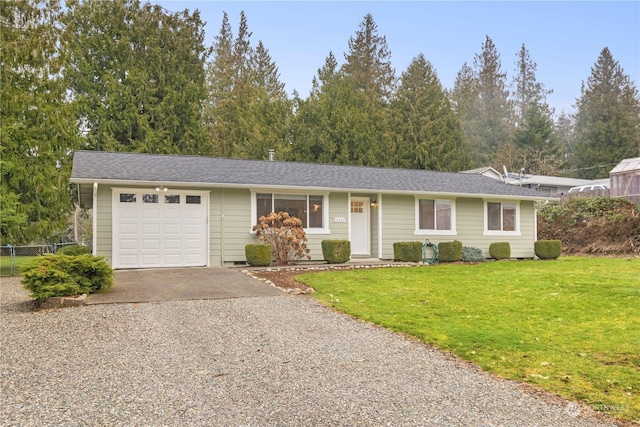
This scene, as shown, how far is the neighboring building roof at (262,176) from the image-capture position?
12.1 m

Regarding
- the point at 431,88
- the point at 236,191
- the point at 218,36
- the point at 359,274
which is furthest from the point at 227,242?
the point at 218,36

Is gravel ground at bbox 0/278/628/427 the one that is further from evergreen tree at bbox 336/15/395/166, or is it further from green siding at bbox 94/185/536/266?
evergreen tree at bbox 336/15/395/166

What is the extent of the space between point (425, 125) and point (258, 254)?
2182cm

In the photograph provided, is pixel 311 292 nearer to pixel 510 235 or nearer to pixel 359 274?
pixel 359 274

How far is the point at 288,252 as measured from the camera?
12.9 metres

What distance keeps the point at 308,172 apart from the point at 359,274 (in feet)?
17.9

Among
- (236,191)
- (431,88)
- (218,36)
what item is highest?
(218,36)

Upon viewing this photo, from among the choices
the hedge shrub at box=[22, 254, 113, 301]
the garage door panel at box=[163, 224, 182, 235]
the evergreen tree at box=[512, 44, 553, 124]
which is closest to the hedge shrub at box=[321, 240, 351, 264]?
the garage door panel at box=[163, 224, 182, 235]

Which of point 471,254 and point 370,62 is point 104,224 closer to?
point 471,254

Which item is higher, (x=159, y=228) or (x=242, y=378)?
(x=159, y=228)

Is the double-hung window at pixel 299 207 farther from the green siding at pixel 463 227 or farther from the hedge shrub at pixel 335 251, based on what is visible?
the green siding at pixel 463 227

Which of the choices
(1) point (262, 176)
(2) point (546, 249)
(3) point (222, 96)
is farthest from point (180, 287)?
(3) point (222, 96)

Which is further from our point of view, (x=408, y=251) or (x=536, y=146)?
(x=536, y=146)

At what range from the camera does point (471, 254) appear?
14.9 metres
